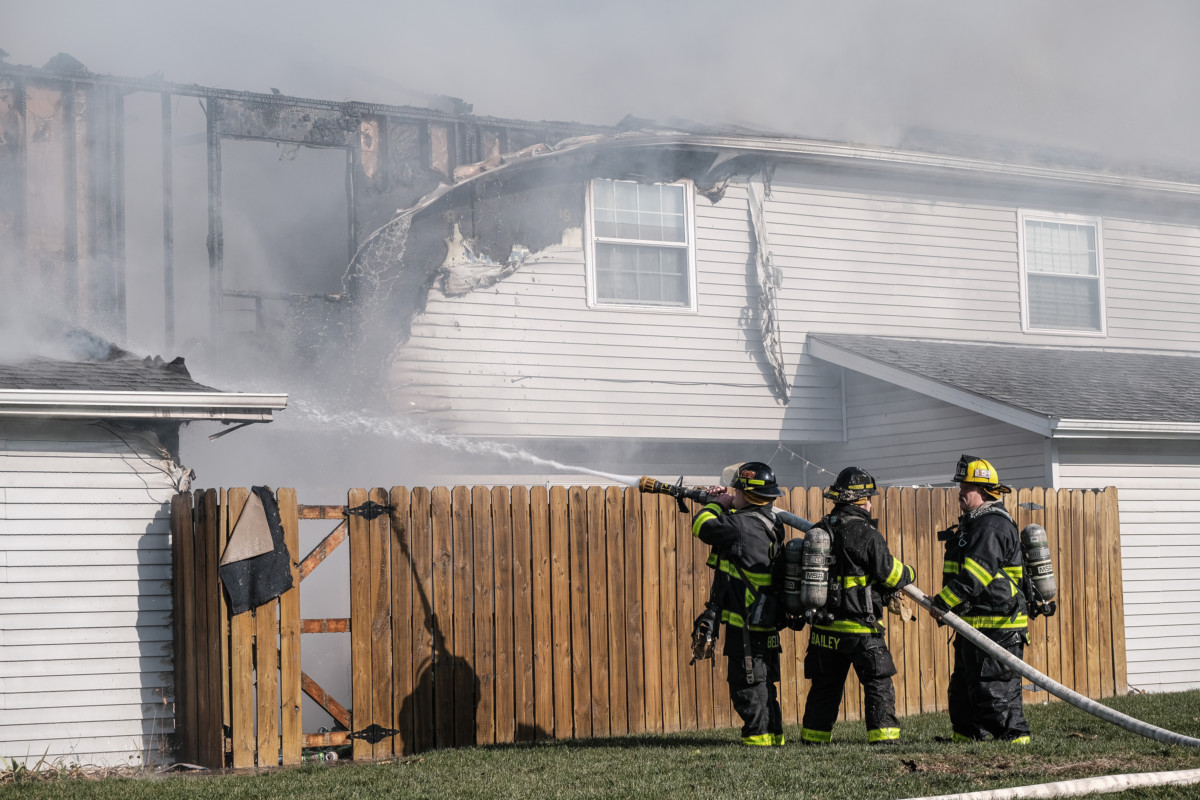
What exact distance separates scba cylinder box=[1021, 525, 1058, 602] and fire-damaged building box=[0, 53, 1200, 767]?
3.94m

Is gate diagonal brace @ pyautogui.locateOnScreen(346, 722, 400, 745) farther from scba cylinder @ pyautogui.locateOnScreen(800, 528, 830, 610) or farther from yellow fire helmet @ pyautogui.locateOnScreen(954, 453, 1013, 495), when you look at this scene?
yellow fire helmet @ pyautogui.locateOnScreen(954, 453, 1013, 495)

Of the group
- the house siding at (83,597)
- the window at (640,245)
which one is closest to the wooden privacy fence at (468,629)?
the house siding at (83,597)

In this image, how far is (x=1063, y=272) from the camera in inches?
589

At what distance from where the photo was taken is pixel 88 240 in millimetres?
11312

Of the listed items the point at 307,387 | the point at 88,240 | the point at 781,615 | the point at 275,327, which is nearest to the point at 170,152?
the point at 88,240

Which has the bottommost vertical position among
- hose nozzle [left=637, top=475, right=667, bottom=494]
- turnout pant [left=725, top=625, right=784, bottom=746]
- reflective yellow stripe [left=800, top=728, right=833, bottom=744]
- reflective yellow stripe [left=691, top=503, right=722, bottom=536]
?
reflective yellow stripe [left=800, top=728, right=833, bottom=744]

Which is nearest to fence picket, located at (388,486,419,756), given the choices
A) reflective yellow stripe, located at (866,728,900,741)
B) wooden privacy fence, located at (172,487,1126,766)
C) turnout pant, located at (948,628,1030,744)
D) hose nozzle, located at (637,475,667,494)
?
wooden privacy fence, located at (172,487,1126,766)

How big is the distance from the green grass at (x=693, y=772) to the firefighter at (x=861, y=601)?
1.01 feet

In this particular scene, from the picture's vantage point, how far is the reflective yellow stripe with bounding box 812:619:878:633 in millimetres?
6523

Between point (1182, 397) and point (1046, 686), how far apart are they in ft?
23.6

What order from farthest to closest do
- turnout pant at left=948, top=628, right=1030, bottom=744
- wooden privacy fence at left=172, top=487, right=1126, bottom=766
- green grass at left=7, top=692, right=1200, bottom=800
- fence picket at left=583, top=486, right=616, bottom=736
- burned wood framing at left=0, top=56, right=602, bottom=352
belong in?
burned wood framing at left=0, top=56, right=602, bottom=352 < fence picket at left=583, top=486, right=616, bottom=736 < wooden privacy fence at left=172, top=487, right=1126, bottom=766 < turnout pant at left=948, top=628, right=1030, bottom=744 < green grass at left=7, top=692, right=1200, bottom=800

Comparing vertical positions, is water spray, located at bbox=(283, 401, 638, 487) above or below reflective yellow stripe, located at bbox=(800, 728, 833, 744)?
above

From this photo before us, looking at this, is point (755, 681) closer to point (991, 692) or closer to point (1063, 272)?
point (991, 692)

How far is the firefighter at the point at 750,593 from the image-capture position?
263 inches
